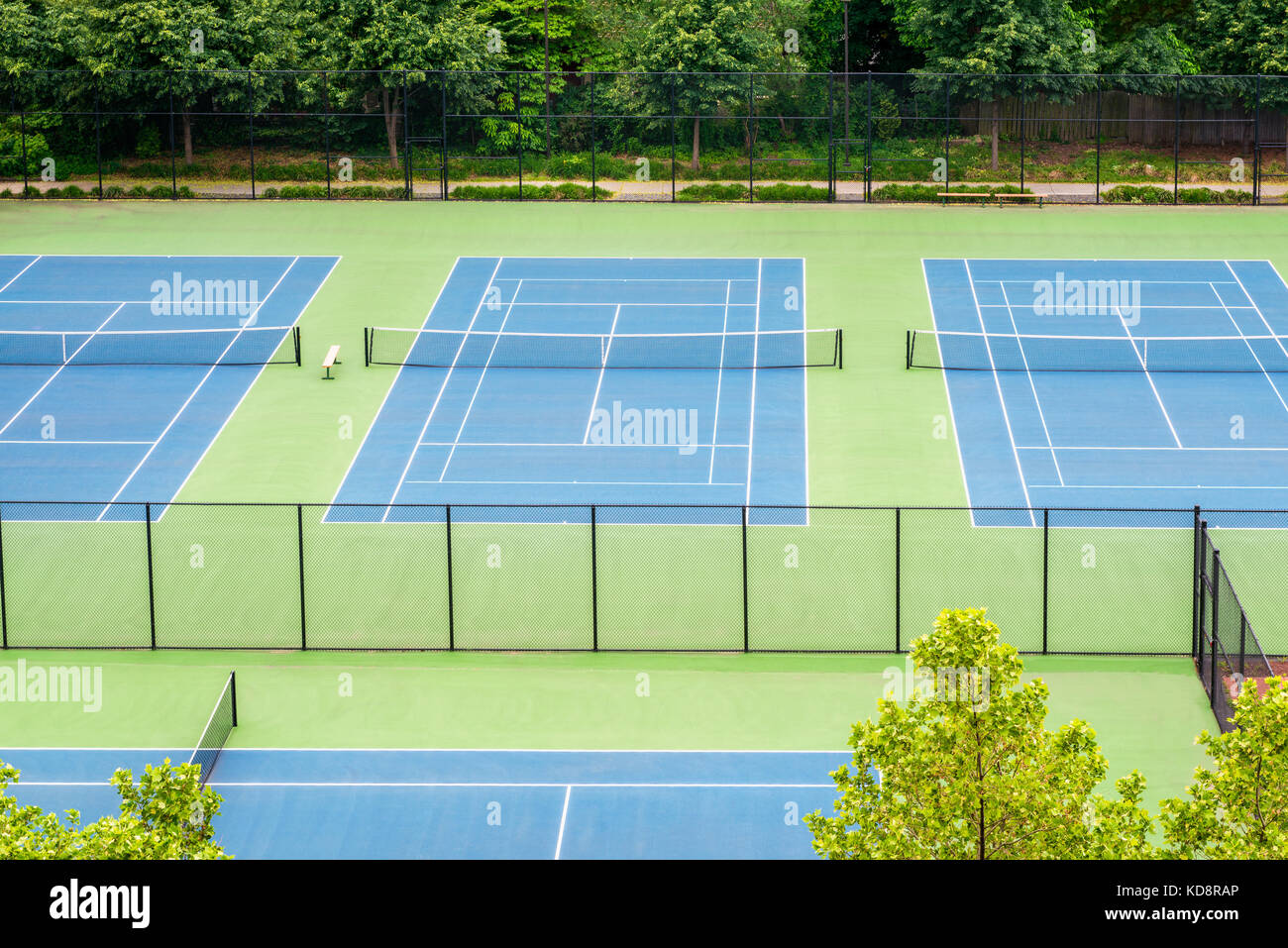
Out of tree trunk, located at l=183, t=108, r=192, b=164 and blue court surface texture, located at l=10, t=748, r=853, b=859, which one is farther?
tree trunk, located at l=183, t=108, r=192, b=164

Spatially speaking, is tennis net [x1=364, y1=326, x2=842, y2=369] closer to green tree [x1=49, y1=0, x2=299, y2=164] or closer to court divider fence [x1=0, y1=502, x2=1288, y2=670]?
court divider fence [x1=0, y1=502, x2=1288, y2=670]

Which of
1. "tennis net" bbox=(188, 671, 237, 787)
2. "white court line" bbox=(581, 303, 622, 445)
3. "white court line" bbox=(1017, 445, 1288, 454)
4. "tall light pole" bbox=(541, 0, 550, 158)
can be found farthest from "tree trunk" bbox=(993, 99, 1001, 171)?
"tennis net" bbox=(188, 671, 237, 787)

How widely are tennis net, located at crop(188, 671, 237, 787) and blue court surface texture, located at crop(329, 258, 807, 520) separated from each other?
6.58m

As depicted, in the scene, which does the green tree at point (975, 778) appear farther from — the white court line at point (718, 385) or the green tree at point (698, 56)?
the green tree at point (698, 56)

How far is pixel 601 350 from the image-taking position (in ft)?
142

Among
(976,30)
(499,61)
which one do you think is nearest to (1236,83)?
(976,30)

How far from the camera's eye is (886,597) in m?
→ 28.7

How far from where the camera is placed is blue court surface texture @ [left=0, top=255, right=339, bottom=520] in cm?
3575

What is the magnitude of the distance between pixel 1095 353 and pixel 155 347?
23.1 metres

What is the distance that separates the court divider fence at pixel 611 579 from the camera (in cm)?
2756

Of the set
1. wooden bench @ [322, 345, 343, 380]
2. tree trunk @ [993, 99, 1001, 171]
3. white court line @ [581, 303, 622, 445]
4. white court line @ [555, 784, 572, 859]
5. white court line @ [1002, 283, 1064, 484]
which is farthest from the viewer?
tree trunk @ [993, 99, 1001, 171]

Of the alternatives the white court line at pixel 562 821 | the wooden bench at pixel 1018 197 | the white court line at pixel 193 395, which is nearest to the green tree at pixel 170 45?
the white court line at pixel 193 395

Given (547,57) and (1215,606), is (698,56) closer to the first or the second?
(547,57)
